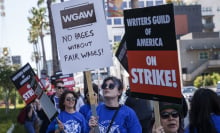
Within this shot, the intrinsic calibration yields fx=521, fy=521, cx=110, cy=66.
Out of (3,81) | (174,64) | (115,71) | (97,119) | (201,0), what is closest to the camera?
(174,64)

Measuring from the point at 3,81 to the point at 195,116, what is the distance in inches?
1387

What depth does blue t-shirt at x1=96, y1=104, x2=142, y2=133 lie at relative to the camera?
18.1ft

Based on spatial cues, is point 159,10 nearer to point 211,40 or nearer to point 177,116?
point 177,116

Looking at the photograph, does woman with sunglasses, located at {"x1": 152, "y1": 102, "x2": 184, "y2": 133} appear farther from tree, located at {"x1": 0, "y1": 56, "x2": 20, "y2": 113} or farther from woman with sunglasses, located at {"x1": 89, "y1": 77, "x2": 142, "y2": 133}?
tree, located at {"x1": 0, "y1": 56, "x2": 20, "y2": 113}

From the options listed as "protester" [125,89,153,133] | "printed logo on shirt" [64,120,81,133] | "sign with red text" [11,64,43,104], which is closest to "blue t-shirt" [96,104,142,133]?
"printed logo on shirt" [64,120,81,133]

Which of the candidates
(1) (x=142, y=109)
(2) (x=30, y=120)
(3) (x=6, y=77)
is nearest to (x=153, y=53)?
(1) (x=142, y=109)

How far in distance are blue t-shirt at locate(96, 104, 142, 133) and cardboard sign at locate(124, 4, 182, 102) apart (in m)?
0.84

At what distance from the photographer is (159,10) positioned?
14.0ft

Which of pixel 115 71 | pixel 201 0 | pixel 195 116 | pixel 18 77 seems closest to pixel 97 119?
pixel 195 116

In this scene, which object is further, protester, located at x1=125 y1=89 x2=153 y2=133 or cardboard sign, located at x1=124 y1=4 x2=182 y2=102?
protester, located at x1=125 y1=89 x2=153 y2=133

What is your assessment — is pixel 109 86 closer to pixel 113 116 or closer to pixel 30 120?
pixel 113 116

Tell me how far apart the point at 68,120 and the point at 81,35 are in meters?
1.37

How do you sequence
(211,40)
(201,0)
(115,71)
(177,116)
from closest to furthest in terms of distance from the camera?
(177,116), (211,40), (115,71), (201,0)

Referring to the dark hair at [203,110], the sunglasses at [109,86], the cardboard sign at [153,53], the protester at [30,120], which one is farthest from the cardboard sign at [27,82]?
the dark hair at [203,110]
